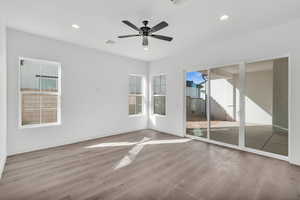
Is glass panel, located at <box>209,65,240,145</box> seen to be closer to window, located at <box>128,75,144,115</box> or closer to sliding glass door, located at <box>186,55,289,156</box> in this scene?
sliding glass door, located at <box>186,55,289,156</box>

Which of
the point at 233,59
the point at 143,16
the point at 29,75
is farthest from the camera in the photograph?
the point at 233,59

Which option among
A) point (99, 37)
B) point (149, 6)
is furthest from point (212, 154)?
point (99, 37)

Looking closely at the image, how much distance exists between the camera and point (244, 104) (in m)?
3.53

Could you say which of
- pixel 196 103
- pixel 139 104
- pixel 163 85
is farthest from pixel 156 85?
pixel 196 103

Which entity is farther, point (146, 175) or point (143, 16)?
point (143, 16)

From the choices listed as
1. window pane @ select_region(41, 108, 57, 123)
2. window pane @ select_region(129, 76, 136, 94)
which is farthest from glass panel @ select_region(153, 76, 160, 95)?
window pane @ select_region(41, 108, 57, 123)

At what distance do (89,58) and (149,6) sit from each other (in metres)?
2.85

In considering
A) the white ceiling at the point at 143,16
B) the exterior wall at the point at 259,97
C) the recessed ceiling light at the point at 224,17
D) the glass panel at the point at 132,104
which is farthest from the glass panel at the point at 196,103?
the glass panel at the point at 132,104

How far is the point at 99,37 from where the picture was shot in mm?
3633

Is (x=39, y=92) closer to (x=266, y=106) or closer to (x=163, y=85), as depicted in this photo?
(x=163, y=85)

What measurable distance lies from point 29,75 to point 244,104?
562cm

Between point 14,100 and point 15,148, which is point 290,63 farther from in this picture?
point 15,148

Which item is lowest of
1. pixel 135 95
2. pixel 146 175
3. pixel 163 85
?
pixel 146 175

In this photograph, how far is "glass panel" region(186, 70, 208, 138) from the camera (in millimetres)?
4579
